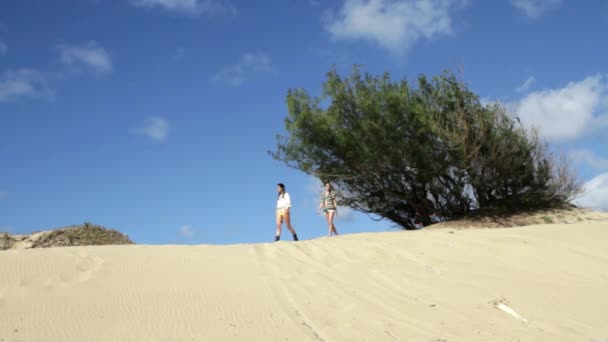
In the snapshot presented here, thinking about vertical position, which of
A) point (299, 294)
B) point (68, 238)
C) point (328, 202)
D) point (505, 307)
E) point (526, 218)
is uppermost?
point (328, 202)

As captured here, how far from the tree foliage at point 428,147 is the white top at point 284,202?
5918mm

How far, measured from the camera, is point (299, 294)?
7.08 meters

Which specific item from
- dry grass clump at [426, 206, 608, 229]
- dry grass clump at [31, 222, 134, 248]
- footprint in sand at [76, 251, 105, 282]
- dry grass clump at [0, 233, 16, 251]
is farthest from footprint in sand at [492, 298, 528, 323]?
dry grass clump at [0, 233, 16, 251]

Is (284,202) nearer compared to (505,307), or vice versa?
(505,307)

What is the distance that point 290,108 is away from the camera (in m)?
20.6

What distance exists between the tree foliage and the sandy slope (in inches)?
350

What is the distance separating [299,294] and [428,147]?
13.2 m

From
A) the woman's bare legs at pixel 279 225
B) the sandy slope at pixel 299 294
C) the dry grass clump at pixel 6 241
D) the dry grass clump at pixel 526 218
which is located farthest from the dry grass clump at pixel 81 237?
the dry grass clump at pixel 526 218

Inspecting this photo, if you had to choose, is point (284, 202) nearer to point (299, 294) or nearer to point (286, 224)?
point (286, 224)

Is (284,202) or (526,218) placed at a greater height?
(284,202)

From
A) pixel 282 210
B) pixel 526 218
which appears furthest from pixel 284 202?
pixel 526 218

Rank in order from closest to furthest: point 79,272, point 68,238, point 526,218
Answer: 1. point 79,272
2. point 68,238
3. point 526,218

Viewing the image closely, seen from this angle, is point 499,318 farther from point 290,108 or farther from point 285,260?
point 290,108

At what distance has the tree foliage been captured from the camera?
18922 millimetres
